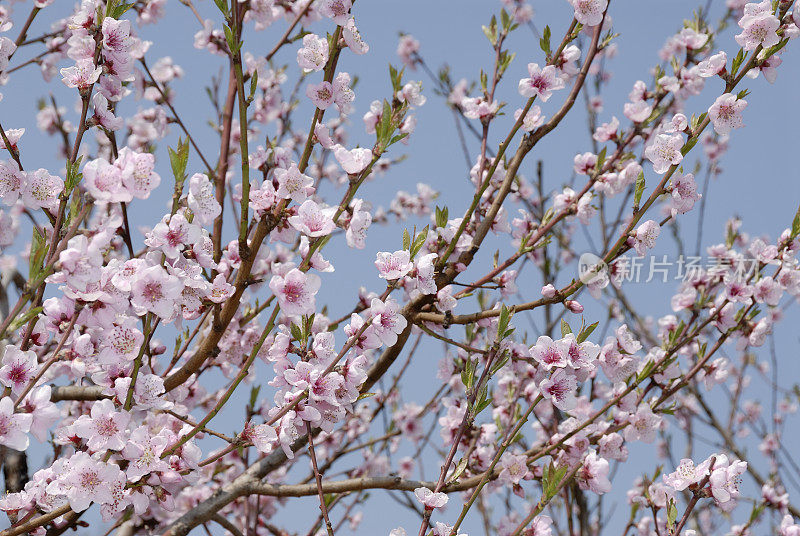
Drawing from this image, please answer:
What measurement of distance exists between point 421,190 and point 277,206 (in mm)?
3397

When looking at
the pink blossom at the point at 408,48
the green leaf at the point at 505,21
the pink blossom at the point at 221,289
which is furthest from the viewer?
the pink blossom at the point at 408,48

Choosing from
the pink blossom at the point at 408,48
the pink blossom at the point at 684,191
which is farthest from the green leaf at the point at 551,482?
the pink blossom at the point at 408,48

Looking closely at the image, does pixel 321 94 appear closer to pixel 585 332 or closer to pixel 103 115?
pixel 103 115

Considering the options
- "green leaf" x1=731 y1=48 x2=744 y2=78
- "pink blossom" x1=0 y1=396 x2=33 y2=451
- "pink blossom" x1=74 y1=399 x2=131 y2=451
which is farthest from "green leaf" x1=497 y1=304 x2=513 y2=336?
"pink blossom" x1=0 y1=396 x2=33 y2=451

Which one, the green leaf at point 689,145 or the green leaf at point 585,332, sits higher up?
the green leaf at point 689,145

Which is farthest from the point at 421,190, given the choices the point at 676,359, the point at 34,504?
the point at 34,504

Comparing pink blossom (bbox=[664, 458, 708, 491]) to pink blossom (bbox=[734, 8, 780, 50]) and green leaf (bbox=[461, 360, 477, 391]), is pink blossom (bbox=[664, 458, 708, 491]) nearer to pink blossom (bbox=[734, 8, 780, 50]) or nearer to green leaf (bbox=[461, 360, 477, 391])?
green leaf (bbox=[461, 360, 477, 391])

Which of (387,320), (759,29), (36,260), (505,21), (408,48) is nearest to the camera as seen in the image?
(36,260)

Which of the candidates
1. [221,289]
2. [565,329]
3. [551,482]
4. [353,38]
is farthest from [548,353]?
[353,38]

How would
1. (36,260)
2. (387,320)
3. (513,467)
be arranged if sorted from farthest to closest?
(513,467)
(387,320)
(36,260)

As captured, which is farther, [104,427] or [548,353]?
[548,353]

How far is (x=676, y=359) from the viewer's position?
3088 millimetres

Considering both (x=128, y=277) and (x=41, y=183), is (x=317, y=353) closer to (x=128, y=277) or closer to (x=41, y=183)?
(x=128, y=277)

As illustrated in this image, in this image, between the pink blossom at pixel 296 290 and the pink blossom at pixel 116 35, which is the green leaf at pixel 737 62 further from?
the pink blossom at pixel 116 35
